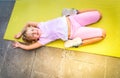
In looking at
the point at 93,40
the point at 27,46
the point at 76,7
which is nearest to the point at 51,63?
the point at 27,46

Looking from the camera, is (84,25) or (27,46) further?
(27,46)

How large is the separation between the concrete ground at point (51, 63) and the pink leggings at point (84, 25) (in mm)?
162

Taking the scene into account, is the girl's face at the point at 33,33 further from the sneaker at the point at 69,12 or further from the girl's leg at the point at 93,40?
the girl's leg at the point at 93,40

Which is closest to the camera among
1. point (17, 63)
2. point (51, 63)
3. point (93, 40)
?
point (93, 40)

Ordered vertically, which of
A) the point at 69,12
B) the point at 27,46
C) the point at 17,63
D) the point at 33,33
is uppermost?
the point at 69,12

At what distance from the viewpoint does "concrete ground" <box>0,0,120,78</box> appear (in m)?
1.60

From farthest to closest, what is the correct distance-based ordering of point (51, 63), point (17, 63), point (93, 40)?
point (17, 63)
point (51, 63)
point (93, 40)

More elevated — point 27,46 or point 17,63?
point 27,46

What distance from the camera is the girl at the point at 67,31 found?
1663 mm

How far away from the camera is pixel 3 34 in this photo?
205 centimetres

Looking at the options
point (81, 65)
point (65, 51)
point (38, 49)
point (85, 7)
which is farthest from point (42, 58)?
point (85, 7)

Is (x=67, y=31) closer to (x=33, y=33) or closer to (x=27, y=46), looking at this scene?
(x=33, y=33)

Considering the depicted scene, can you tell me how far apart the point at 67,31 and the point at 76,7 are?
273 mm

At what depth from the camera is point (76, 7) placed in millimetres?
1848
